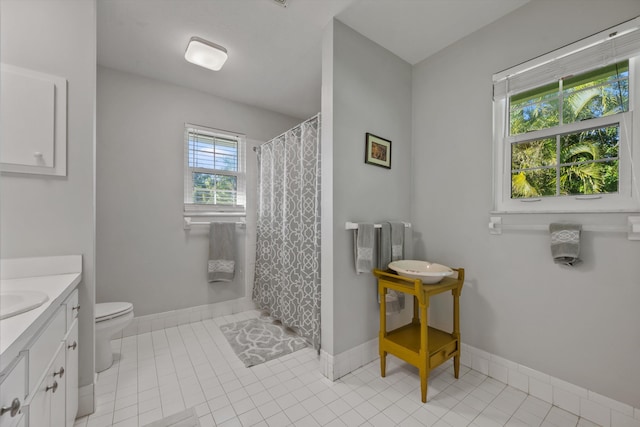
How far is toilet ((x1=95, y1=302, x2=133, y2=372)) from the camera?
184 cm

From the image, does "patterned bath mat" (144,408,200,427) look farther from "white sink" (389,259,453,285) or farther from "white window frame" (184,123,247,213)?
"white window frame" (184,123,247,213)

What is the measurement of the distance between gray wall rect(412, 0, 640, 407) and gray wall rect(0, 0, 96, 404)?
2365 mm

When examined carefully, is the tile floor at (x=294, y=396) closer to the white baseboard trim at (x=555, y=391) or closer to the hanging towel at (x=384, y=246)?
the white baseboard trim at (x=555, y=391)

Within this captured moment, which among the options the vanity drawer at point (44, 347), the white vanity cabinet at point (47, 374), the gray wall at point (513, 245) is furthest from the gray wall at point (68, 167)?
the gray wall at point (513, 245)

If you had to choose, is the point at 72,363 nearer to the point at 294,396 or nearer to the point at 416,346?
the point at 294,396

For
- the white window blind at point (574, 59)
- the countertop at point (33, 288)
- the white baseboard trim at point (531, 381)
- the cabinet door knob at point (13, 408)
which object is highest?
the white window blind at point (574, 59)

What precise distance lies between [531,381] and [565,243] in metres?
0.92

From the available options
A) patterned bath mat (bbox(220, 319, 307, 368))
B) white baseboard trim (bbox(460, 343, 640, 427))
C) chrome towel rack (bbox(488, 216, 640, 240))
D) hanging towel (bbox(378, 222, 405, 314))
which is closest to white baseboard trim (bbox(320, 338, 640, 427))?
white baseboard trim (bbox(460, 343, 640, 427))

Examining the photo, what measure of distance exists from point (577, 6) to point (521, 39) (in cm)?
28

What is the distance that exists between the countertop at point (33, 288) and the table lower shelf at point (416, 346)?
178cm

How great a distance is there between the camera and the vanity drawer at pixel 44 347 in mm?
819

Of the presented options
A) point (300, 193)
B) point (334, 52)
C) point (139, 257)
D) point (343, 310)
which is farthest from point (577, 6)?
point (139, 257)

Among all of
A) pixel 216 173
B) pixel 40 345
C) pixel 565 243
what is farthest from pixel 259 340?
pixel 565 243

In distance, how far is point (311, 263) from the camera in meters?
2.24
